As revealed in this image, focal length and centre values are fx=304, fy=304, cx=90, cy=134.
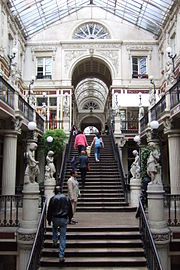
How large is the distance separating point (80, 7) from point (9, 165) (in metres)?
18.5

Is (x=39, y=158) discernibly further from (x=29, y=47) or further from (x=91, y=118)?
(x=91, y=118)

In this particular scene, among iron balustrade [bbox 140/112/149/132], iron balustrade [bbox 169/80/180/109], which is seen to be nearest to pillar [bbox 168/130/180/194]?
iron balustrade [bbox 169/80/180/109]

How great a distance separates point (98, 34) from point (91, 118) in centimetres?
1777

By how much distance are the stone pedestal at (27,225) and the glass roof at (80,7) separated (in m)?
17.6

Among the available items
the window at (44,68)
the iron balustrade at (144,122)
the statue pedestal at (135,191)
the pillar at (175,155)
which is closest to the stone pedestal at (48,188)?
the statue pedestal at (135,191)

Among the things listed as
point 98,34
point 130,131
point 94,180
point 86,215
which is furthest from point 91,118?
point 86,215

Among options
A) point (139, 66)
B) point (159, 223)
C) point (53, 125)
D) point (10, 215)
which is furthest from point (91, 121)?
point (159, 223)

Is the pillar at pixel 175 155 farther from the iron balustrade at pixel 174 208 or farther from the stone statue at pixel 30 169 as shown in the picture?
the stone statue at pixel 30 169

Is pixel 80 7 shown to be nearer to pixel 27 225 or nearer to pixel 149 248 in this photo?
pixel 27 225

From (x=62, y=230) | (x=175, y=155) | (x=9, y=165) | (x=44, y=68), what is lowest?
(x=62, y=230)

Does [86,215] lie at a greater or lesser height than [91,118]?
lesser

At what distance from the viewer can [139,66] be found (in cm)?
2705

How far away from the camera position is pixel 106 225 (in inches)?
349

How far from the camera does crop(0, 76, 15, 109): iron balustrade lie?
12.1 meters
